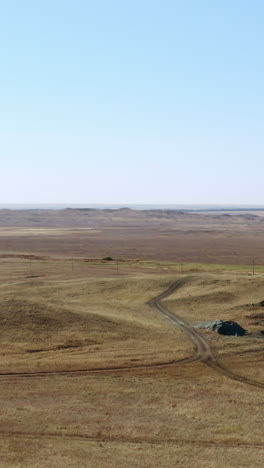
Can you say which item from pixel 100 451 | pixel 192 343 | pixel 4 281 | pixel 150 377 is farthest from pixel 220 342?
pixel 4 281

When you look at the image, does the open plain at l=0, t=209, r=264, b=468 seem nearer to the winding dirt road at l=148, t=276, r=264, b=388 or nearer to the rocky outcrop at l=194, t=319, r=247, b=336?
the winding dirt road at l=148, t=276, r=264, b=388

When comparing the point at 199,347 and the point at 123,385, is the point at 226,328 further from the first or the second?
the point at 123,385

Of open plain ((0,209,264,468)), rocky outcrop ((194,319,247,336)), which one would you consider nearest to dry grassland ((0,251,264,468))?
open plain ((0,209,264,468))

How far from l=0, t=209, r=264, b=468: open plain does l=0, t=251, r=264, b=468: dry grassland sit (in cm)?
8

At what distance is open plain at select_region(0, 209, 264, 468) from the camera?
23688 mm

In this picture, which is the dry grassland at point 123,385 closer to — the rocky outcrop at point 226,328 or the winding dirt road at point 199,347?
the winding dirt road at point 199,347

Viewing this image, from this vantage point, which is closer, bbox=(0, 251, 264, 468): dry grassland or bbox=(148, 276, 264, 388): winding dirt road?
bbox=(0, 251, 264, 468): dry grassland

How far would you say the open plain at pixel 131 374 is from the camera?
933 inches

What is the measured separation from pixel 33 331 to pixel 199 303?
72.4 feet

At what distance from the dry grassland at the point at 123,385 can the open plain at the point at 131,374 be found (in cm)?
8

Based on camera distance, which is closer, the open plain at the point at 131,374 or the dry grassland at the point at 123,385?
the dry grassland at the point at 123,385

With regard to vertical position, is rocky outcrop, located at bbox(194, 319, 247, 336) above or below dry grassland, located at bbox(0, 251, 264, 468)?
above

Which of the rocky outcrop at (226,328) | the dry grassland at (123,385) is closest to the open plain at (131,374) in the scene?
the dry grassland at (123,385)

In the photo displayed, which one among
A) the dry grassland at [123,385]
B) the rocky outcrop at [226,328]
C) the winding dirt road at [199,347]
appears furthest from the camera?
the rocky outcrop at [226,328]
